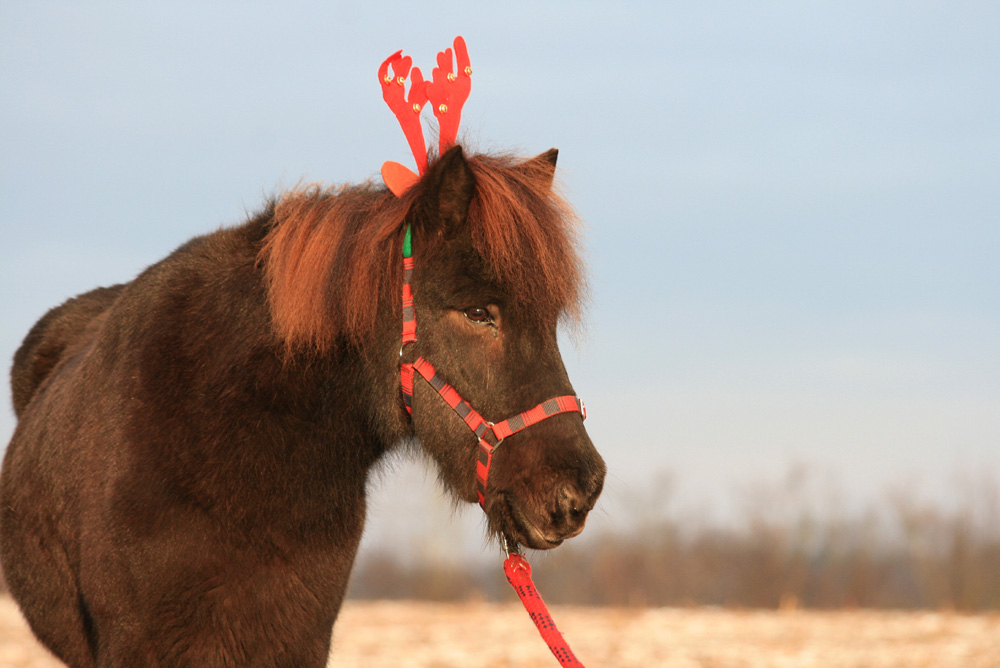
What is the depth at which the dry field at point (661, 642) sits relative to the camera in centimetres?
1041

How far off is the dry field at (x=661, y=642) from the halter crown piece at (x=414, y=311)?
671 cm

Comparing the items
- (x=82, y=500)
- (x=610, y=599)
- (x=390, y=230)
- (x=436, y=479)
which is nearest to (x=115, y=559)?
(x=82, y=500)

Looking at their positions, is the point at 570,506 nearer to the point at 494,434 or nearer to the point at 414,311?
the point at 494,434

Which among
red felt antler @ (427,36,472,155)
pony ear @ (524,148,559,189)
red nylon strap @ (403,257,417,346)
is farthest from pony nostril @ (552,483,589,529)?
red felt antler @ (427,36,472,155)

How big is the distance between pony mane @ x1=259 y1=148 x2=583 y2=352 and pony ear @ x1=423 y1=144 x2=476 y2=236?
5cm

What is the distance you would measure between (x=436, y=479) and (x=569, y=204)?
4.60ft

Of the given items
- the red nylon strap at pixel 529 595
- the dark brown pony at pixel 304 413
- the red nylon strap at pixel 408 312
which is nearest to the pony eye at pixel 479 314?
the dark brown pony at pixel 304 413

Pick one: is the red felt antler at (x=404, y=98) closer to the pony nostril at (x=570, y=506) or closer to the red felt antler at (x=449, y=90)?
the red felt antler at (x=449, y=90)

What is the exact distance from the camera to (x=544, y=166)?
4129 mm

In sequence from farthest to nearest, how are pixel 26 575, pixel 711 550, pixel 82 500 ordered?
pixel 711 550 < pixel 26 575 < pixel 82 500

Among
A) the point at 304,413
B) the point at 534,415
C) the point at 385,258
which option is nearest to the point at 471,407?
the point at 534,415

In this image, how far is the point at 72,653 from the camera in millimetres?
4516

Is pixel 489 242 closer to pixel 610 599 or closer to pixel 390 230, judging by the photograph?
pixel 390 230

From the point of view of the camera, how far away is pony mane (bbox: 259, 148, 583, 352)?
3.46 metres
